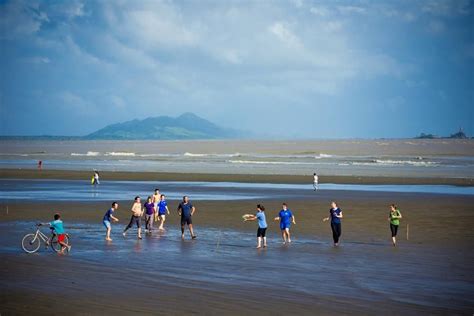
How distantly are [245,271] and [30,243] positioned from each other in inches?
337

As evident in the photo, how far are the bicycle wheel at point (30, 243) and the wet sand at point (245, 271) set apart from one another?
0.37 metres

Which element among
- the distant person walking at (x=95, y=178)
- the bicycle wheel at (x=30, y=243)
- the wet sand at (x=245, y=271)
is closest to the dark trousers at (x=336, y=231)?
the wet sand at (x=245, y=271)

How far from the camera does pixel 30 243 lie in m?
22.7

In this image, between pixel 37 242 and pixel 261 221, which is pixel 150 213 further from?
pixel 261 221

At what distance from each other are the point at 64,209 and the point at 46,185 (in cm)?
2011

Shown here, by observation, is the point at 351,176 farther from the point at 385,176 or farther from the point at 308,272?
the point at 308,272

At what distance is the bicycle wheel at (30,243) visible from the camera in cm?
2236

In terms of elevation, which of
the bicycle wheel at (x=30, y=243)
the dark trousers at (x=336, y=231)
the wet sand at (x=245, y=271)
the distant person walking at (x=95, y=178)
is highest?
the distant person walking at (x=95, y=178)

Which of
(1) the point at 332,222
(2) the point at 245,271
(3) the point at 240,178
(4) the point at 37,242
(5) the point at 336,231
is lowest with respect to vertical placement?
(2) the point at 245,271

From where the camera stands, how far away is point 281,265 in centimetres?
2023

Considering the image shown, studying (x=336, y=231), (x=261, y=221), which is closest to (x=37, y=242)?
(x=261, y=221)

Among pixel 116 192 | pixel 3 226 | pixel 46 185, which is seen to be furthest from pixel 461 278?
pixel 46 185

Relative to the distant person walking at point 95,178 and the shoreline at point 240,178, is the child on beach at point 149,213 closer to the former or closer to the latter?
the distant person walking at point 95,178

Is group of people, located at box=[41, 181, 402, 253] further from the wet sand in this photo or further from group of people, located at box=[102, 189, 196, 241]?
the wet sand
